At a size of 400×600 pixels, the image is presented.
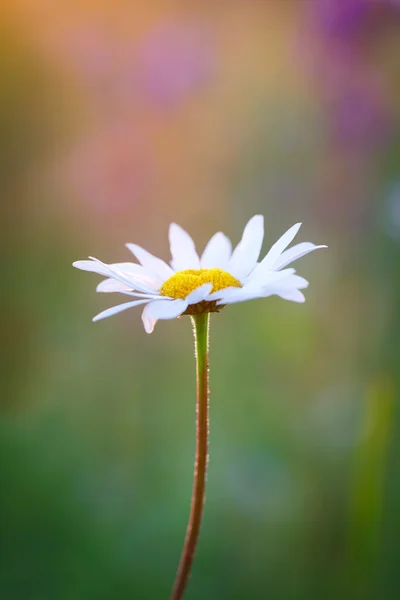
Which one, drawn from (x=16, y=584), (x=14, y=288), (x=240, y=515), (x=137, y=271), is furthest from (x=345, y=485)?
(x=14, y=288)

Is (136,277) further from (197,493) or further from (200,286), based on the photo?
(197,493)

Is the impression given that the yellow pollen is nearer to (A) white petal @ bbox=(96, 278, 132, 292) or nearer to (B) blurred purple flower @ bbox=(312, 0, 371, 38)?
(A) white petal @ bbox=(96, 278, 132, 292)

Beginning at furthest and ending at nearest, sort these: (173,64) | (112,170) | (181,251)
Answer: (112,170), (173,64), (181,251)

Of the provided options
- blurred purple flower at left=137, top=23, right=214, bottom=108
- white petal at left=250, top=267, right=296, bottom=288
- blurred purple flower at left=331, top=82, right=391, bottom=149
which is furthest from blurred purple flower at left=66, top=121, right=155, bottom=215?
white petal at left=250, top=267, right=296, bottom=288

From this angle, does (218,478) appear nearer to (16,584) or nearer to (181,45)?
(16,584)

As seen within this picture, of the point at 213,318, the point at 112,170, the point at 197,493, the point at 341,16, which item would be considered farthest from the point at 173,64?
the point at 197,493

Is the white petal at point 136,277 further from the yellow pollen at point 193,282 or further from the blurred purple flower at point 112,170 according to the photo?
the blurred purple flower at point 112,170
